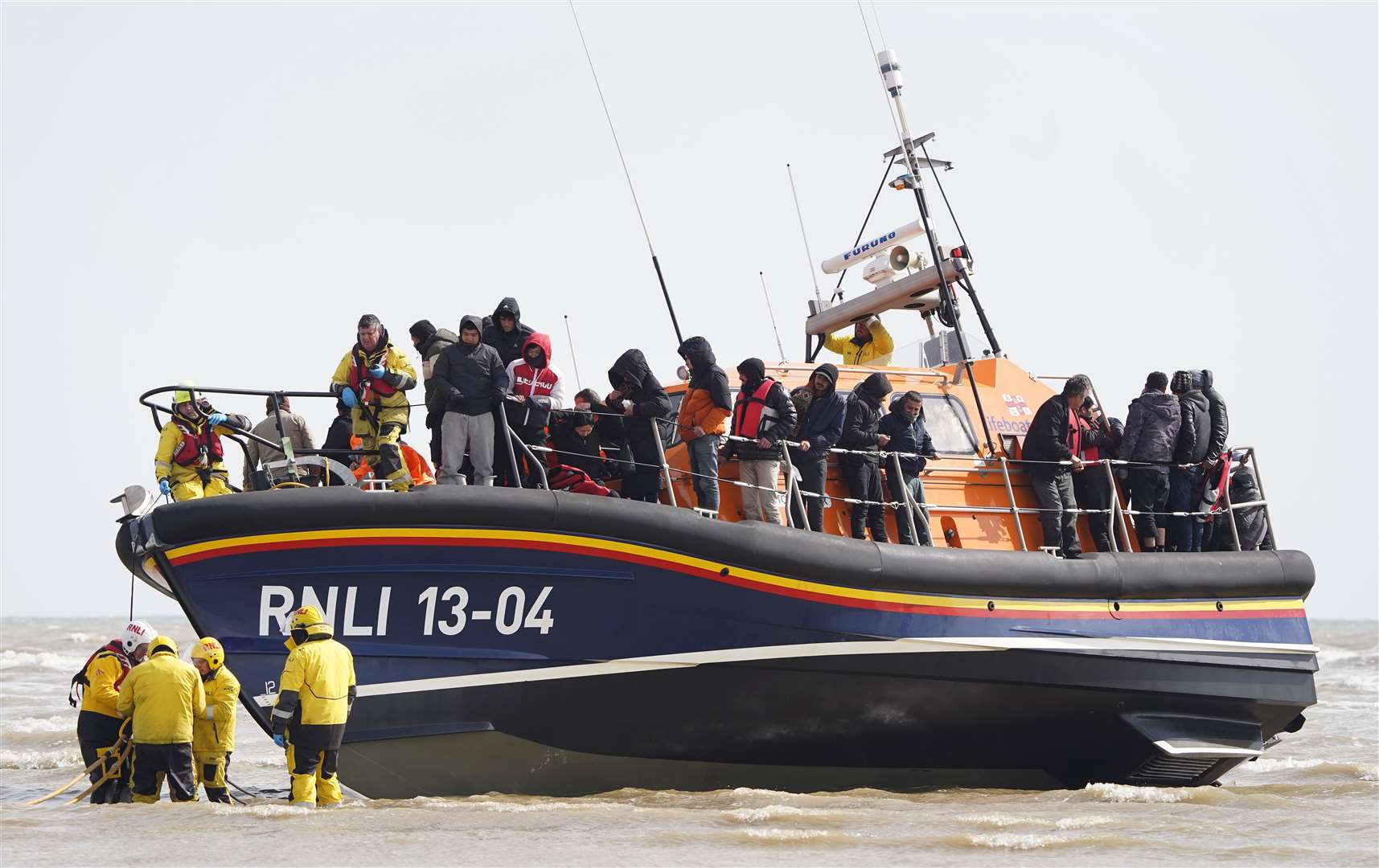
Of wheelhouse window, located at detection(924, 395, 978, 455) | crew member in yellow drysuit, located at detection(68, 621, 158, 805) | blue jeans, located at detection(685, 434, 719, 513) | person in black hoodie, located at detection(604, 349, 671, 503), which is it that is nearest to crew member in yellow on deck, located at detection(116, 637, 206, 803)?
crew member in yellow drysuit, located at detection(68, 621, 158, 805)

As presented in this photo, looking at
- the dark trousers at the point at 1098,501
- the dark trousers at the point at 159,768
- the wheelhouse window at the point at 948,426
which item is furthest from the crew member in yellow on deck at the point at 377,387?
the dark trousers at the point at 1098,501

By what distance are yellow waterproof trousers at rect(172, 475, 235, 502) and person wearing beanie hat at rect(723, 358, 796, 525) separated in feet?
9.63

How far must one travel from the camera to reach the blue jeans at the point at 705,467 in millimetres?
8469

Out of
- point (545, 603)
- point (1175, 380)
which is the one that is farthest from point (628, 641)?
point (1175, 380)

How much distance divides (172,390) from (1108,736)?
6027mm

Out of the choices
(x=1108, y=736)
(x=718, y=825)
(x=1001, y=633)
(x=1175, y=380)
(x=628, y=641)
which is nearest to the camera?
(x=718, y=825)

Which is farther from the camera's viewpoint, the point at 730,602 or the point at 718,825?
the point at 730,602

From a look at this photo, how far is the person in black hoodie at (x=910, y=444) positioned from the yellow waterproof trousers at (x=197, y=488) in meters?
3.94

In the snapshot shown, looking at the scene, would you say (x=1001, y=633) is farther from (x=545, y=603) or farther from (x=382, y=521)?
(x=382, y=521)

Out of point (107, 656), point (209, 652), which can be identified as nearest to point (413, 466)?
point (209, 652)

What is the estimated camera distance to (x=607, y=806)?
780cm

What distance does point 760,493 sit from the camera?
8594 millimetres

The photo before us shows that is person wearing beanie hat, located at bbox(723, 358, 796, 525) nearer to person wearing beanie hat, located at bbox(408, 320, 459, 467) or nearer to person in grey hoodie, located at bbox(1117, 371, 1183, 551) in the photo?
person wearing beanie hat, located at bbox(408, 320, 459, 467)

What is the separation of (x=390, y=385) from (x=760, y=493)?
221 centimetres
